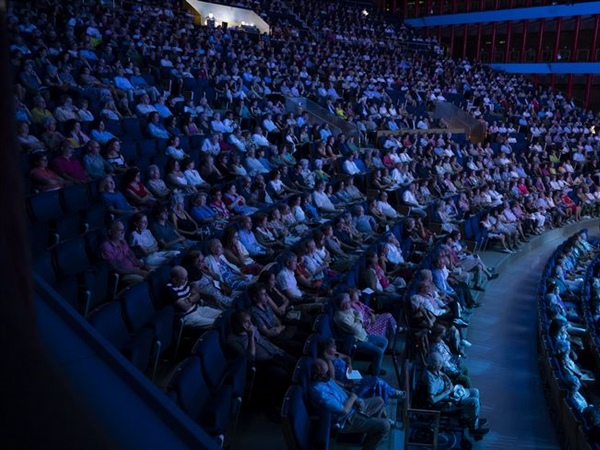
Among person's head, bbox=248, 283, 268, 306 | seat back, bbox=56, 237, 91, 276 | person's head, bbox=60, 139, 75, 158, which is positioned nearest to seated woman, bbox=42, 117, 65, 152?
person's head, bbox=60, 139, 75, 158

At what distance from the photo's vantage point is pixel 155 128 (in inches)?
274

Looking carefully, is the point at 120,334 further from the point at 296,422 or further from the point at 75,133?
the point at 75,133

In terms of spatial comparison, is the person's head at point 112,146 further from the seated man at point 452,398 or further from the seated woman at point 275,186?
the seated man at point 452,398

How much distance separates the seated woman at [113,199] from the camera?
4.89 metres

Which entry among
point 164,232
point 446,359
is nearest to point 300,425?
point 446,359

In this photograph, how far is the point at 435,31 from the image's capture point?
26.2 m

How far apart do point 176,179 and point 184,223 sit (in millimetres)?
918

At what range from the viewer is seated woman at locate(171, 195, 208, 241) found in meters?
5.17

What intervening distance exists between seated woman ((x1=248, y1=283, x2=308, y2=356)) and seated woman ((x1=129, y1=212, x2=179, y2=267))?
860mm

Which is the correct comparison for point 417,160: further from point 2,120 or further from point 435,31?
point 435,31

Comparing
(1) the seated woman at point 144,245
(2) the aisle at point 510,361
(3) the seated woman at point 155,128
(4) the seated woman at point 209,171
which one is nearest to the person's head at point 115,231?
(1) the seated woman at point 144,245

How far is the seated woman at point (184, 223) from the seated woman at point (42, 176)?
97cm

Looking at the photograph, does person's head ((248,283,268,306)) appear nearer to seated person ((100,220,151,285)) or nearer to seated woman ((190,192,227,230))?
seated person ((100,220,151,285))

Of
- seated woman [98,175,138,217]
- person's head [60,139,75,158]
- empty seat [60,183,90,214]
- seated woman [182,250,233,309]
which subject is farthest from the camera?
person's head [60,139,75,158]
